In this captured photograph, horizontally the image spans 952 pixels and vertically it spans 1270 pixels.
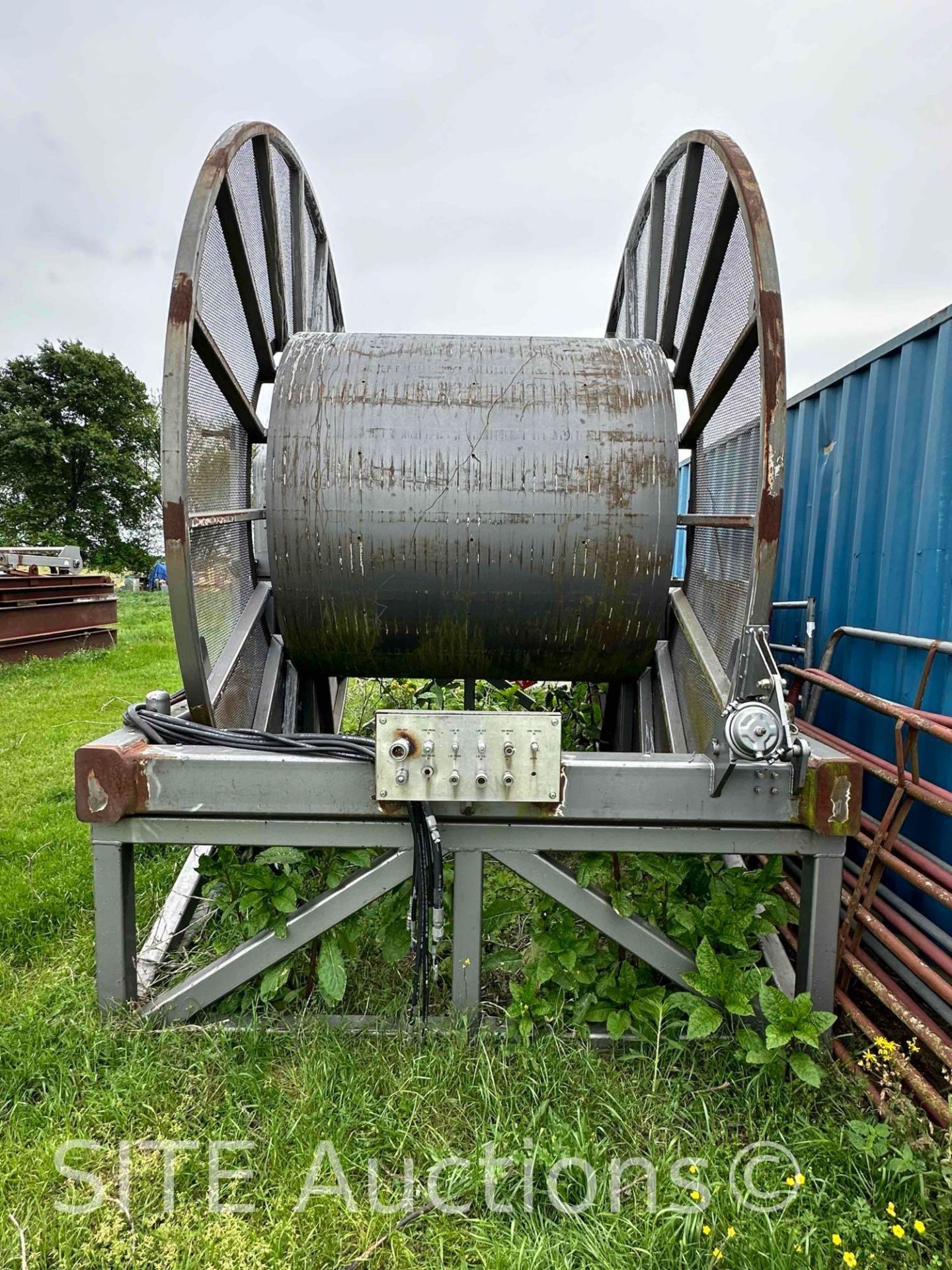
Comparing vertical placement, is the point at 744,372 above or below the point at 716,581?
above

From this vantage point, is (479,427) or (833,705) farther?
(833,705)

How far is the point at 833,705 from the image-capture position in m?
3.46

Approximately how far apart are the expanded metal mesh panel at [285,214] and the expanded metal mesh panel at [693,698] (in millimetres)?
2784

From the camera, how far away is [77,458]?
110 ft

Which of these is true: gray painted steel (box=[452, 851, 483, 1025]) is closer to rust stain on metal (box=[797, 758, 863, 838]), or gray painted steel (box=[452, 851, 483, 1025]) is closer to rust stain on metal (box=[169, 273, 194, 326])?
rust stain on metal (box=[797, 758, 863, 838])

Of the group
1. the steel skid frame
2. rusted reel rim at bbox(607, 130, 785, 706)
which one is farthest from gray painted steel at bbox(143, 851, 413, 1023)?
rusted reel rim at bbox(607, 130, 785, 706)

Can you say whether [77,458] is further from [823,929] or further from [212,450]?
[823,929]

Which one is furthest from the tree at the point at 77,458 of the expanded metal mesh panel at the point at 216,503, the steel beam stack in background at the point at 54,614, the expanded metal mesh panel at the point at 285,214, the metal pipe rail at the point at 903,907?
the metal pipe rail at the point at 903,907

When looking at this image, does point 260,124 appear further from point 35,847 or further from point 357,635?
point 35,847

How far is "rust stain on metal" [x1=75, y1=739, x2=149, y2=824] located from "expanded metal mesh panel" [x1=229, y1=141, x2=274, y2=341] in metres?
2.19

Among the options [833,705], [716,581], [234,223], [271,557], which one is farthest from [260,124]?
[833,705]

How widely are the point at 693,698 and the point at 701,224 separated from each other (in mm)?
2229

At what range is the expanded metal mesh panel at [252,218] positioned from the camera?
3082 mm

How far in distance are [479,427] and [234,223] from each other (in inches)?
51.6
